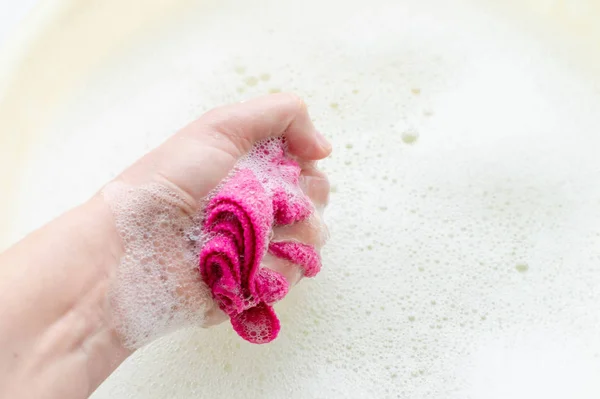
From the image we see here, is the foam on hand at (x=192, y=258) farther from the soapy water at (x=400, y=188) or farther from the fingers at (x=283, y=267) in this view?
the soapy water at (x=400, y=188)

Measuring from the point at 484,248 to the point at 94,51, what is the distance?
87 centimetres

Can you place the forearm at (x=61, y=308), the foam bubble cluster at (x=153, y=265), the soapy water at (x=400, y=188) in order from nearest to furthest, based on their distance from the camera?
the forearm at (x=61, y=308), the foam bubble cluster at (x=153, y=265), the soapy water at (x=400, y=188)

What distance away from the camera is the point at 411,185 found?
1.10 m

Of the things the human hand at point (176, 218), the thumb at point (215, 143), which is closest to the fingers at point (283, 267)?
the human hand at point (176, 218)

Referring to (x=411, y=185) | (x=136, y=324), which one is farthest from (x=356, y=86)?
(x=136, y=324)

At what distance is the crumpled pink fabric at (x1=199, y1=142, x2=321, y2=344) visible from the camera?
2.43 ft

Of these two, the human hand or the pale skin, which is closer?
the pale skin

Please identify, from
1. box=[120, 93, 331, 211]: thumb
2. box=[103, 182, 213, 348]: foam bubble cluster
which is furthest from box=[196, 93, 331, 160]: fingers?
box=[103, 182, 213, 348]: foam bubble cluster

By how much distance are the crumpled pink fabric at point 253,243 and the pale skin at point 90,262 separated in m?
0.03

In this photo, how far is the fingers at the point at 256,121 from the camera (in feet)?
2.73

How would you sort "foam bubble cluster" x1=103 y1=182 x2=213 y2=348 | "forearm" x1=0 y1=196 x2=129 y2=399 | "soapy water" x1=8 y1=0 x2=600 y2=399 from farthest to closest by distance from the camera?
1. "soapy water" x1=8 y1=0 x2=600 y2=399
2. "foam bubble cluster" x1=103 y1=182 x2=213 y2=348
3. "forearm" x1=0 y1=196 x2=129 y2=399

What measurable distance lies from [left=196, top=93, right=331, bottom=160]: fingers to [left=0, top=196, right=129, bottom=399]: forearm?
196mm

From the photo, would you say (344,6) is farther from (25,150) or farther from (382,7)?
(25,150)

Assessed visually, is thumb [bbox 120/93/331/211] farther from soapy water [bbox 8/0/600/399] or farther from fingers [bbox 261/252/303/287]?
soapy water [bbox 8/0/600/399]
